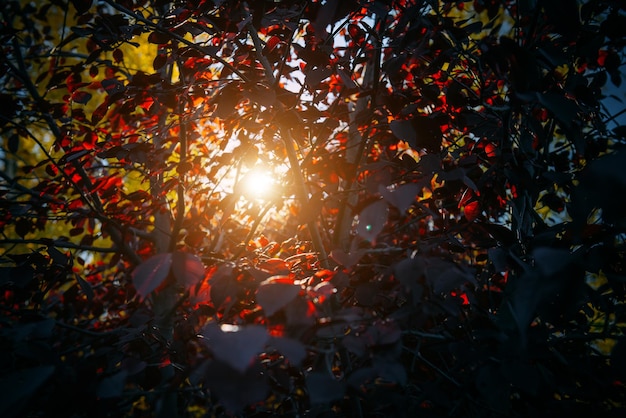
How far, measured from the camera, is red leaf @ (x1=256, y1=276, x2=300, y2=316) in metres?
0.72

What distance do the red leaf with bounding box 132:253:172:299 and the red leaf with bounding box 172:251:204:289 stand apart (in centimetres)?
2

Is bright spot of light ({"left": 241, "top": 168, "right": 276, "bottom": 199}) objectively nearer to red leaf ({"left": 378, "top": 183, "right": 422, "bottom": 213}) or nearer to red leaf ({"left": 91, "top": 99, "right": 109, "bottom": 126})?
red leaf ({"left": 91, "top": 99, "right": 109, "bottom": 126})

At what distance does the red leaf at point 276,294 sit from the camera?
0.72 meters

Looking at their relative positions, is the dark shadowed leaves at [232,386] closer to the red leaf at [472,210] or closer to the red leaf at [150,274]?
the red leaf at [150,274]

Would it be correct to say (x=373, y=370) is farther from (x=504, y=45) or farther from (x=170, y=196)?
(x=170, y=196)

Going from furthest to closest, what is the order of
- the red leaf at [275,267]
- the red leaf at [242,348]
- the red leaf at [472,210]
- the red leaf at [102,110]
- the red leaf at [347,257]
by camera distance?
the red leaf at [102,110]
the red leaf at [472,210]
the red leaf at [275,267]
the red leaf at [347,257]
the red leaf at [242,348]

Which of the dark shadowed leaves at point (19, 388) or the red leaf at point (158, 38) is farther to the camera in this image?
the red leaf at point (158, 38)

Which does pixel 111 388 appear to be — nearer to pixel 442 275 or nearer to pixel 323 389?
pixel 323 389

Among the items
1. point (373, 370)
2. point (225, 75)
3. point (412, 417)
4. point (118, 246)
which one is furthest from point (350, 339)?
point (118, 246)

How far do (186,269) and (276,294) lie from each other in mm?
207

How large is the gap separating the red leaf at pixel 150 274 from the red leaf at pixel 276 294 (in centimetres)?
20

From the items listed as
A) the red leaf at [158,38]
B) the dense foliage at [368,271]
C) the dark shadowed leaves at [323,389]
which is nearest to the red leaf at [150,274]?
the dense foliage at [368,271]

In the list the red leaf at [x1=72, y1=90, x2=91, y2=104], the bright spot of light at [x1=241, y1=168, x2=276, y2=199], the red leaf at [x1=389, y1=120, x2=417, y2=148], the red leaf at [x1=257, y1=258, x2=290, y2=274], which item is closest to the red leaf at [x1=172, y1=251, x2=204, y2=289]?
the red leaf at [x1=257, y1=258, x2=290, y2=274]

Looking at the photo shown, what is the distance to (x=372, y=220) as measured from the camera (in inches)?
31.9
